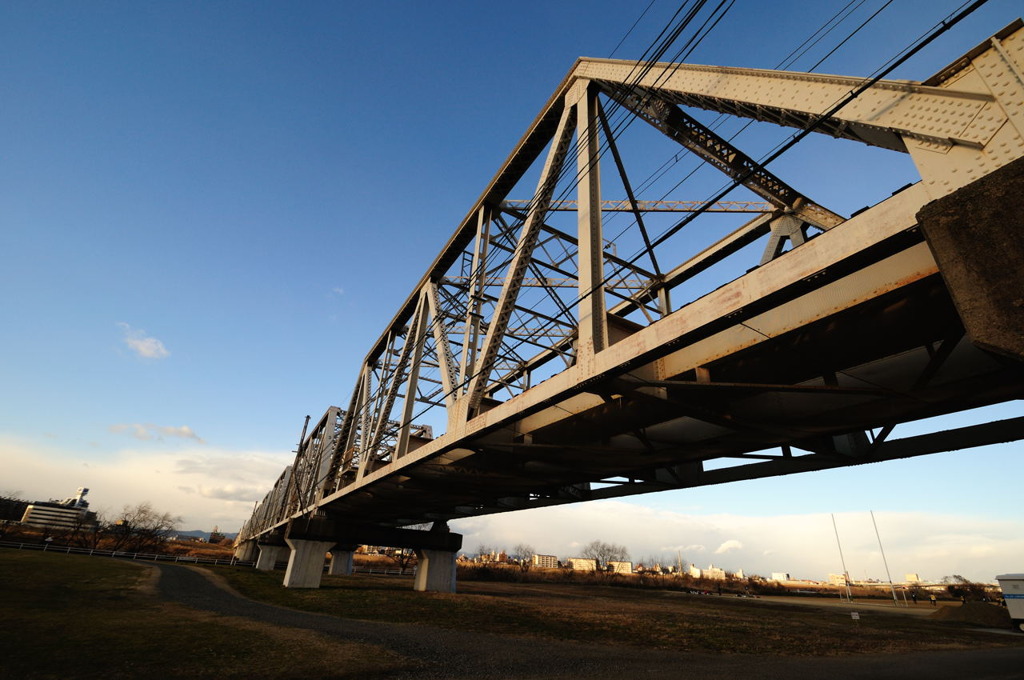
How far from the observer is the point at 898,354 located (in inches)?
342

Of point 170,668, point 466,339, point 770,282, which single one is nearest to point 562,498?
point 466,339

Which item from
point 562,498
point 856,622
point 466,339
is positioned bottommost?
point 856,622

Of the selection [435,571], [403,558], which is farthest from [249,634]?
[403,558]

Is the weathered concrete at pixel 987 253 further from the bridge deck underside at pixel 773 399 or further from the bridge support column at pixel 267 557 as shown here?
the bridge support column at pixel 267 557

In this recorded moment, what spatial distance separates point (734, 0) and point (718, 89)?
2.17 metres

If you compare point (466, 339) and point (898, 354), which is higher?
point (466, 339)

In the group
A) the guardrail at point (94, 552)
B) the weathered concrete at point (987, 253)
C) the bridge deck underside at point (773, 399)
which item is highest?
the bridge deck underside at point (773, 399)

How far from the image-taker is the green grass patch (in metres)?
9.19

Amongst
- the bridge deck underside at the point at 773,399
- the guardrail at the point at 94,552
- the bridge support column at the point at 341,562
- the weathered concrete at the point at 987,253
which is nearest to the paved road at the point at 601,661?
the bridge deck underside at the point at 773,399

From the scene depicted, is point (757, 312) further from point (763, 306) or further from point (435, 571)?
point (435, 571)

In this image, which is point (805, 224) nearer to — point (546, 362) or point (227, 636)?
point (546, 362)

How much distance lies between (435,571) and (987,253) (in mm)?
40715

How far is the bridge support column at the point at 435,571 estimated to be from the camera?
121 ft

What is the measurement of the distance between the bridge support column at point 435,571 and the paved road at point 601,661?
20.0 metres
